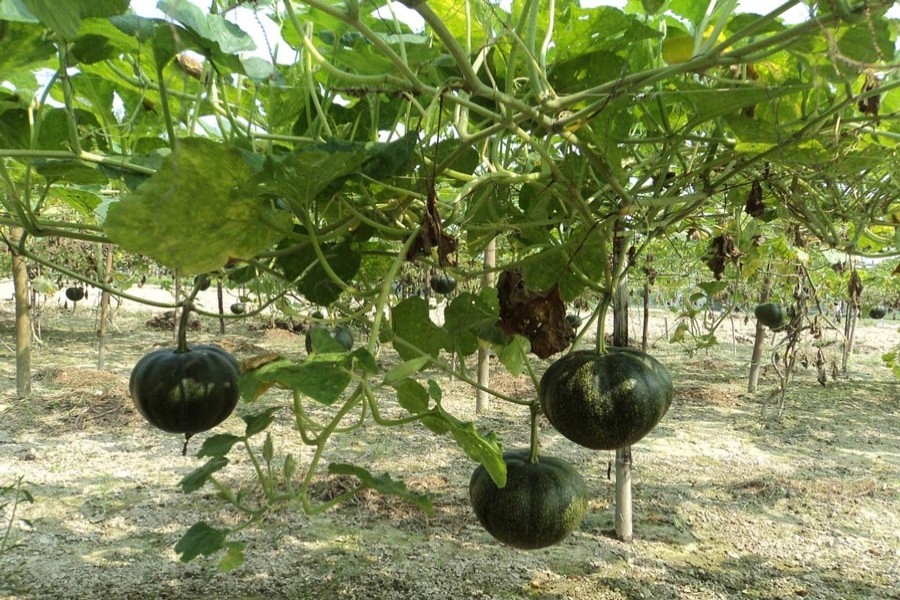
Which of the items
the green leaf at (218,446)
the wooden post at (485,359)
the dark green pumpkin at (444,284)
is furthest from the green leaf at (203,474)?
the dark green pumpkin at (444,284)

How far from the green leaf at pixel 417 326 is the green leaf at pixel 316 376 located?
621mm

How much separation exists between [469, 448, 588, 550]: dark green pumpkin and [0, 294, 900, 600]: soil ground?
120 cm

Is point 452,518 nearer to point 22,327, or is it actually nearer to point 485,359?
point 485,359

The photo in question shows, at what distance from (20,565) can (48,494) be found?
1232 mm

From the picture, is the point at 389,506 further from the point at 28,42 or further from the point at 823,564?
the point at 28,42

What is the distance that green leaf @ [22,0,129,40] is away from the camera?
1.95 ft

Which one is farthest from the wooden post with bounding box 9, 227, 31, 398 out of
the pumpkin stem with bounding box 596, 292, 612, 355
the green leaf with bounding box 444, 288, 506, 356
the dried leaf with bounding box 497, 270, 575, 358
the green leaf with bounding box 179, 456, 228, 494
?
the pumpkin stem with bounding box 596, 292, 612, 355

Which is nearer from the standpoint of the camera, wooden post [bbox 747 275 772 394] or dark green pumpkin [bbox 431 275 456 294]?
wooden post [bbox 747 275 772 394]

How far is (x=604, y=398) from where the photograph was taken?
4.08ft

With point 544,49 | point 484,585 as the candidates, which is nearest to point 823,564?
point 484,585

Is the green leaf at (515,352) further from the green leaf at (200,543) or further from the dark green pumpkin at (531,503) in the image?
the green leaf at (200,543)

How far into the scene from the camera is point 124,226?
77cm

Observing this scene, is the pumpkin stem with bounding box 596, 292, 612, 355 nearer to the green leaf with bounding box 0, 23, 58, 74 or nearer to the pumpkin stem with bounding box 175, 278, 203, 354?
the pumpkin stem with bounding box 175, 278, 203, 354

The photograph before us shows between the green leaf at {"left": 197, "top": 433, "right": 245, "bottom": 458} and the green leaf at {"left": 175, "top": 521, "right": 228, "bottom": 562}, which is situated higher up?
the green leaf at {"left": 197, "top": 433, "right": 245, "bottom": 458}
